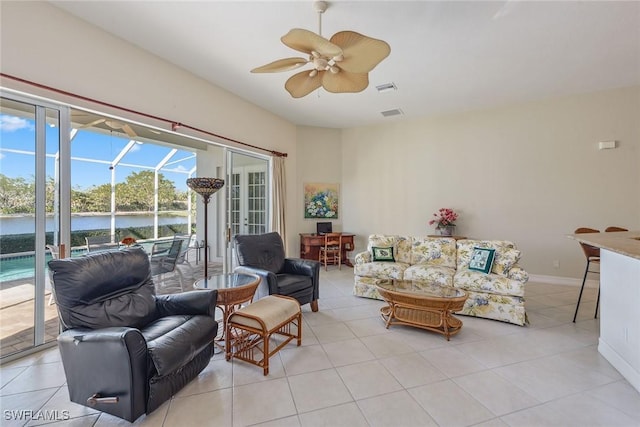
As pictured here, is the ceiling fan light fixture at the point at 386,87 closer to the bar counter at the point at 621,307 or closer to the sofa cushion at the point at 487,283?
the sofa cushion at the point at 487,283

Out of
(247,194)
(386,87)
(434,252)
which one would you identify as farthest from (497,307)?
(247,194)

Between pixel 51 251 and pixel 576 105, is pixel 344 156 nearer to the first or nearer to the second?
pixel 576 105

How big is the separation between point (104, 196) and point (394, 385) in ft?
12.8

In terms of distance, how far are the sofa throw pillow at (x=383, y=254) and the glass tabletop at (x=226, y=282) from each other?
195 cm

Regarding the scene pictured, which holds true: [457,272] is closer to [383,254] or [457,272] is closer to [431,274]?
[431,274]

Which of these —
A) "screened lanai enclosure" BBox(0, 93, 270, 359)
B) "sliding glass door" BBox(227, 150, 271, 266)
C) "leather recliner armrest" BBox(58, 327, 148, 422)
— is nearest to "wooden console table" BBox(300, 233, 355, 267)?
"sliding glass door" BBox(227, 150, 271, 266)

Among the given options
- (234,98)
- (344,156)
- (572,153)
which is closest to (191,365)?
(234,98)

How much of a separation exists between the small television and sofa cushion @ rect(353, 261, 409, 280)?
2.17 m

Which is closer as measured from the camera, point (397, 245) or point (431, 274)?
point (431, 274)

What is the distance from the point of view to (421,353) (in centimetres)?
256

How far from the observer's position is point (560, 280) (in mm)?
4660

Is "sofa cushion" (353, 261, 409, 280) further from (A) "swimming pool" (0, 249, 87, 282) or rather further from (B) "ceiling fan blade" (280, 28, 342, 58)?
(A) "swimming pool" (0, 249, 87, 282)

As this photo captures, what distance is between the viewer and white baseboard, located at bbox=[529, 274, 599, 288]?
177 inches

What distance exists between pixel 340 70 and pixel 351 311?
9.01 ft
